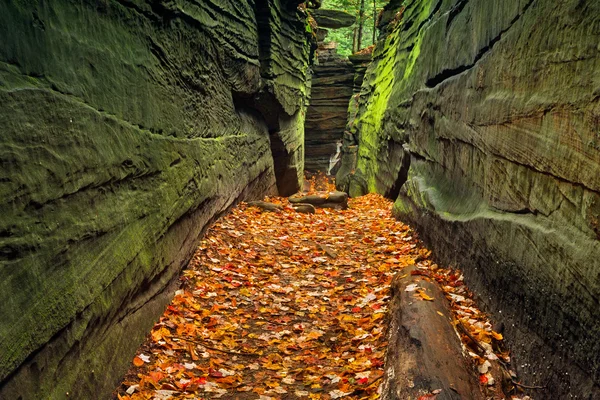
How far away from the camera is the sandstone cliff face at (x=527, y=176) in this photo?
2721mm

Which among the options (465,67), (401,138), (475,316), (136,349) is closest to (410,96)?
(401,138)

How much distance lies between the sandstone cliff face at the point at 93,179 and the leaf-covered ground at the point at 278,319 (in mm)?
311

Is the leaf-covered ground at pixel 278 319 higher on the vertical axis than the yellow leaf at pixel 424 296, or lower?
lower

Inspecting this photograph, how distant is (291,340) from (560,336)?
99.7 inches

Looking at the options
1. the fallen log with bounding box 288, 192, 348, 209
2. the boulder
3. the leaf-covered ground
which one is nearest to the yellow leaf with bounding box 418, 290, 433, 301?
the leaf-covered ground

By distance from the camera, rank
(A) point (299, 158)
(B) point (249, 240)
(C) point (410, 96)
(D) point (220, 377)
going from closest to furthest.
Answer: (D) point (220, 377)
(B) point (249, 240)
(C) point (410, 96)
(A) point (299, 158)

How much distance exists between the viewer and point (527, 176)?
3.62 meters

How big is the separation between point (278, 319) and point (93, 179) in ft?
8.81

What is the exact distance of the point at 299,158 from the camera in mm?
17312

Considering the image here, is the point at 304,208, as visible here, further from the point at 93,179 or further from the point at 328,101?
the point at 328,101

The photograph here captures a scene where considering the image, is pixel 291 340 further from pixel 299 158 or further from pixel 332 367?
pixel 299 158

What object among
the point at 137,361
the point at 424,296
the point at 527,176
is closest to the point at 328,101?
the point at 424,296

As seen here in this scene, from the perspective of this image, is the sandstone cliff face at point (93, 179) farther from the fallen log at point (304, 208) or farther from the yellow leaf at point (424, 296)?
the fallen log at point (304, 208)

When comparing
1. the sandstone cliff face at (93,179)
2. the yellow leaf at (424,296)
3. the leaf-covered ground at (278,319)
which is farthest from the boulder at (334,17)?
the yellow leaf at (424,296)
